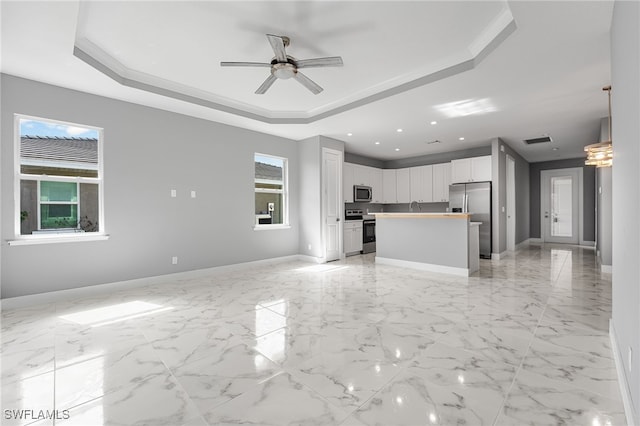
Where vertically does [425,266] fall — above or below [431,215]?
below

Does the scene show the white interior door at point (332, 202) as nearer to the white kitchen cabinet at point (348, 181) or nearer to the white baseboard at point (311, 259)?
the white baseboard at point (311, 259)

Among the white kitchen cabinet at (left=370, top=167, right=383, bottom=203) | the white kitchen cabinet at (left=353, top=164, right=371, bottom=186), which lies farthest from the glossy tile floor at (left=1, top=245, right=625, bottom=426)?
the white kitchen cabinet at (left=370, top=167, right=383, bottom=203)

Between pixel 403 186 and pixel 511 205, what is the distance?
280 cm

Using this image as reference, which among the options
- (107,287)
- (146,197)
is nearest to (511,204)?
(146,197)

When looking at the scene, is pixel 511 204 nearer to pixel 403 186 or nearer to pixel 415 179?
pixel 415 179

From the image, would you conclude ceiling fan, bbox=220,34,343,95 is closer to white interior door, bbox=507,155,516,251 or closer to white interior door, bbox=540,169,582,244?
white interior door, bbox=507,155,516,251

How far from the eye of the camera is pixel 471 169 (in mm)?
6816

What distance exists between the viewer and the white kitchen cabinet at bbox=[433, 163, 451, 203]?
7.44m

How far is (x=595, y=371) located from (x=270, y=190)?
5399mm

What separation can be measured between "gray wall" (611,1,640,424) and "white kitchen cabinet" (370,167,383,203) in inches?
240

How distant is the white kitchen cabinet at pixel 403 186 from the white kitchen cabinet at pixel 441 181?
0.74 m

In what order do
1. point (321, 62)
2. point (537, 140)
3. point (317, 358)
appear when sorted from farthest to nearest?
point (537, 140) → point (321, 62) → point (317, 358)

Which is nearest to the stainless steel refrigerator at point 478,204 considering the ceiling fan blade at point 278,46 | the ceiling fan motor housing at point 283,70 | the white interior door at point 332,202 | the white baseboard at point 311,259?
the white interior door at point 332,202

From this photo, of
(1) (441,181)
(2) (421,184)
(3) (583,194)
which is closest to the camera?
(1) (441,181)
